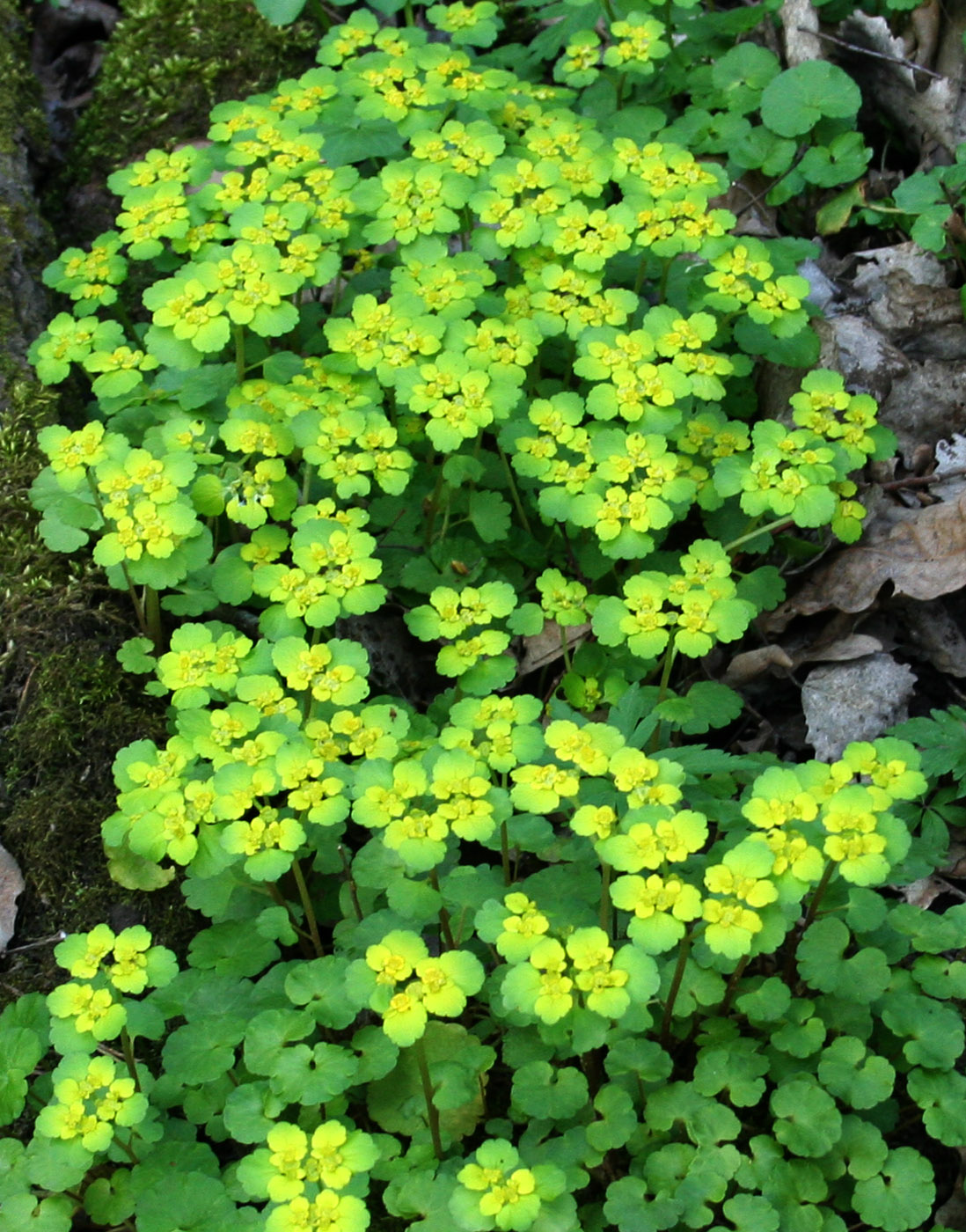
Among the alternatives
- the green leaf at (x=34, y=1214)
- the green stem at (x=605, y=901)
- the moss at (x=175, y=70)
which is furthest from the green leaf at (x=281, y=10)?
the green leaf at (x=34, y=1214)

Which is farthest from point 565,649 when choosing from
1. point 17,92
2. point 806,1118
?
point 17,92

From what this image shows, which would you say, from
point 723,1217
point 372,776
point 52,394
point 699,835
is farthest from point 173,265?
point 723,1217

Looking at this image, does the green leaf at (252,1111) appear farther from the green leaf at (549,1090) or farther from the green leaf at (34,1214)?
the green leaf at (549,1090)

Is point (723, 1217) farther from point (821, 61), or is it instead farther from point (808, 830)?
point (821, 61)

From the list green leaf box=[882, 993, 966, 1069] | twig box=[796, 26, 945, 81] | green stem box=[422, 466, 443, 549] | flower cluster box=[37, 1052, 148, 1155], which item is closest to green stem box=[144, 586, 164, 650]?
green stem box=[422, 466, 443, 549]

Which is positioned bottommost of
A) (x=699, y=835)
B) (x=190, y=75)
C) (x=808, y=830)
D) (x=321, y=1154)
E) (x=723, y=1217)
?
(x=723, y=1217)

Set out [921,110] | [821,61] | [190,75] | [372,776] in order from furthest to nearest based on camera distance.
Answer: [190,75]
[921,110]
[821,61]
[372,776]
